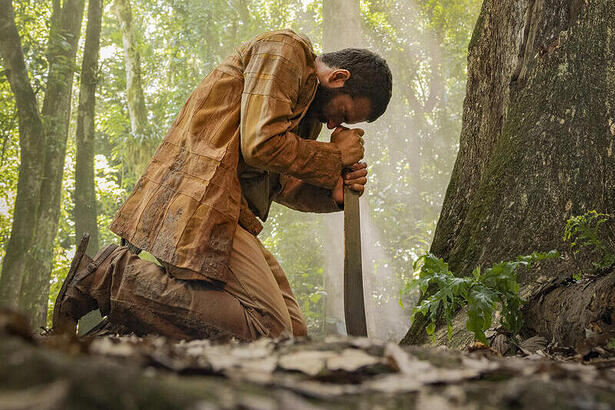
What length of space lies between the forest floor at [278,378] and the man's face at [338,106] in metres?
1.95

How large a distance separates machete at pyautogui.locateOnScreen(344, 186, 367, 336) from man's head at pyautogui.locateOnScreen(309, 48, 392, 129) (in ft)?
1.54

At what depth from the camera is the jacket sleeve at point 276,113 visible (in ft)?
10.1

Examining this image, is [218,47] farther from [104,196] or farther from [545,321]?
[545,321]

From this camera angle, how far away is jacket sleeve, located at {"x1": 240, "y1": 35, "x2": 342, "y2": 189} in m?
3.08

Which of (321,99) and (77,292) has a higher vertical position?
(321,99)

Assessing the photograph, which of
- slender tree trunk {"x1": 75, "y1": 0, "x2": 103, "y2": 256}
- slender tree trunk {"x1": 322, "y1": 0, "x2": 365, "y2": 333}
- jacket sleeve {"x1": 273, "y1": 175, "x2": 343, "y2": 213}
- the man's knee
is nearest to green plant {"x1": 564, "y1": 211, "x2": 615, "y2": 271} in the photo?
jacket sleeve {"x1": 273, "y1": 175, "x2": 343, "y2": 213}

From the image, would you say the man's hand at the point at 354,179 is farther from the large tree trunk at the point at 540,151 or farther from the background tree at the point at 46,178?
the background tree at the point at 46,178

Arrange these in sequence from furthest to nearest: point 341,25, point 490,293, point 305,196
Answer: point 341,25, point 305,196, point 490,293

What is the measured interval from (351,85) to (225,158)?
2.87 feet

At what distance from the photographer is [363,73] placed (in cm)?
347

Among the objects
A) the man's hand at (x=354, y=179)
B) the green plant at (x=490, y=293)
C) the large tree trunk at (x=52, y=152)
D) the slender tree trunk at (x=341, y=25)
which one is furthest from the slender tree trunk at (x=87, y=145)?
the green plant at (x=490, y=293)

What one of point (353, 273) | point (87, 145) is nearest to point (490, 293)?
→ point (353, 273)

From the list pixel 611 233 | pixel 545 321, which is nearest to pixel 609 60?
pixel 611 233

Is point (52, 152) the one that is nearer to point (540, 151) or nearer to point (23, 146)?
point (23, 146)
